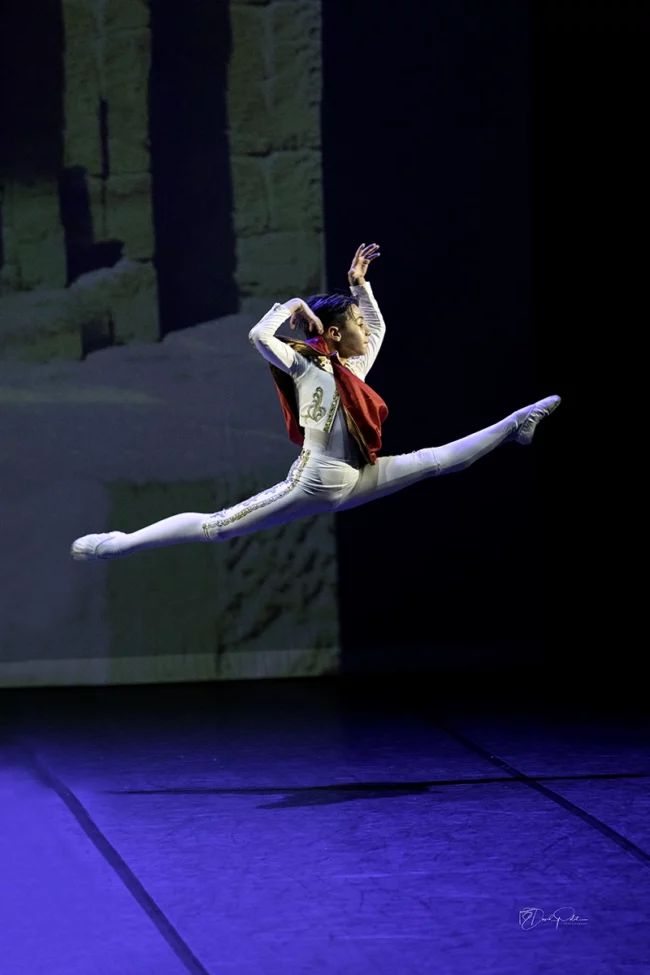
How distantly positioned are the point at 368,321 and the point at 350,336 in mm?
133

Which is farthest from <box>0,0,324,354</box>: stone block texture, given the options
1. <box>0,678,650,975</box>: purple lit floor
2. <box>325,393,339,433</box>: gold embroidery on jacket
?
<box>325,393,339,433</box>: gold embroidery on jacket

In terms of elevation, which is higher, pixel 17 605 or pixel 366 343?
pixel 366 343

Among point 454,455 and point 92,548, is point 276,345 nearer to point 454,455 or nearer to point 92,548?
point 454,455

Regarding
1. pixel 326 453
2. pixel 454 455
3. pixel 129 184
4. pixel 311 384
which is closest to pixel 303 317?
pixel 311 384

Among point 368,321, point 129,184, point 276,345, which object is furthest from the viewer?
point 129,184

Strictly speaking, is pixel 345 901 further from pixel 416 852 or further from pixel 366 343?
pixel 366 343

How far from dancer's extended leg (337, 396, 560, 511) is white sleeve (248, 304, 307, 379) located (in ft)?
1.22

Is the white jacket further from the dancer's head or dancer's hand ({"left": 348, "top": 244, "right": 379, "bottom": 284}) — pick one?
dancer's hand ({"left": 348, "top": 244, "right": 379, "bottom": 284})

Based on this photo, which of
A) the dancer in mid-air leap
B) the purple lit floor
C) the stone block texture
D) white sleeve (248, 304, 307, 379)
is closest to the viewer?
the purple lit floor

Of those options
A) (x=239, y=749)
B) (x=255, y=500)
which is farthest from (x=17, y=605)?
(x=255, y=500)

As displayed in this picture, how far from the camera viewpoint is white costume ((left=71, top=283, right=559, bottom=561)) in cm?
402

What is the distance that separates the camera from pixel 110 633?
19.9ft

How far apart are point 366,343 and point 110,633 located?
7.87 ft

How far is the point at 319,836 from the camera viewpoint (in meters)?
3.84
